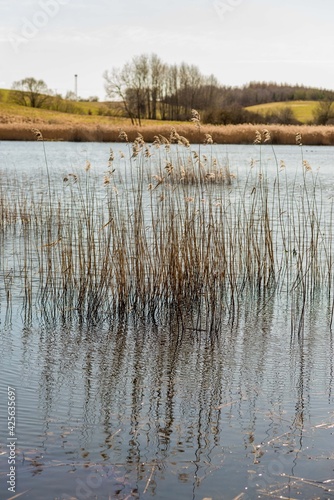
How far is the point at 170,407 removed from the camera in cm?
482

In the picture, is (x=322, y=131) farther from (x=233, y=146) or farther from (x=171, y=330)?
(x=171, y=330)

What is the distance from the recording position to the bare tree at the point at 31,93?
7319cm

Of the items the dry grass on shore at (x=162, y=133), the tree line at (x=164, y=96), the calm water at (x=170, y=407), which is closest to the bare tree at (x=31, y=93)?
the tree line at (x=164, y=96)

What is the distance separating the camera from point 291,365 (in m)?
5.77

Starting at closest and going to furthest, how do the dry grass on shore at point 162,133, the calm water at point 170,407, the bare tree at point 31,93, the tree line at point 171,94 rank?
the calm water at point 170,407, the dry grass on shore at point 162,133, the tree line at point 171,94, the bare tree at point 31,93

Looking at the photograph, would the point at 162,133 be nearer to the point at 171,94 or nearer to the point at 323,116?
the point at 323,116

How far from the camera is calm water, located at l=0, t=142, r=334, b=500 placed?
382 centimetres

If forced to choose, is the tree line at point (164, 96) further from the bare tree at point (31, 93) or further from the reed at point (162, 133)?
the reed at point (162, 133)

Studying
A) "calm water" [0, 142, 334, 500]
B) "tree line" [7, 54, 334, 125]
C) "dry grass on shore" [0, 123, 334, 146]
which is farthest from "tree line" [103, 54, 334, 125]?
"calm water" [0, 142, 334, 500]

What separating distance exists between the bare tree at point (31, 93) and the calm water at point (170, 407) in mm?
68606

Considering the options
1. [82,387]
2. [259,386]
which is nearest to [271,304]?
[259,386]

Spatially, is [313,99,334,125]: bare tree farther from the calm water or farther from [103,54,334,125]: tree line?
the calm water

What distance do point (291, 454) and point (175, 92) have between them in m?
62.0

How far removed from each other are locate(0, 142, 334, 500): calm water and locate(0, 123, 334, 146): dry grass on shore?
75.8 feet
